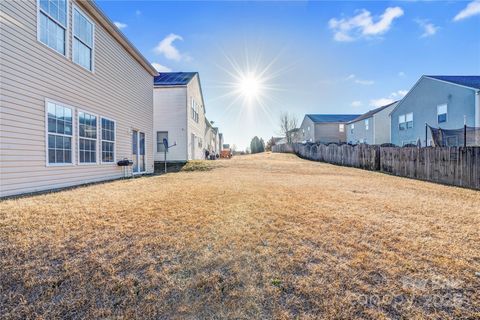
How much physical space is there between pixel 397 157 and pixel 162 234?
1308 centimetres

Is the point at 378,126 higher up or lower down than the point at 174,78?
lower down

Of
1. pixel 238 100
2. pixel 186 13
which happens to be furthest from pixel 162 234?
pixel 238 100

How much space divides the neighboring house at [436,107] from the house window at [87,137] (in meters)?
15.9

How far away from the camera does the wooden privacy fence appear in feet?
26.7

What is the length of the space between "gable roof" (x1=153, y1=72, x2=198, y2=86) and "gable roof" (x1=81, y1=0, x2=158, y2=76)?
3756 millimetres

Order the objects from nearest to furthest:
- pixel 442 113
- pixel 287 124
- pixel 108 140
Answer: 1. pixel 108 140
2. pixel 442 113
3. pixel 287 124

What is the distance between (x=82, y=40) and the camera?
280 inches

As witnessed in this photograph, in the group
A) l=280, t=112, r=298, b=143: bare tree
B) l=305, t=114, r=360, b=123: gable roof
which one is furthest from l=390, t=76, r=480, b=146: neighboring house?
l=280, t=112, r=298, b=143: bare tree

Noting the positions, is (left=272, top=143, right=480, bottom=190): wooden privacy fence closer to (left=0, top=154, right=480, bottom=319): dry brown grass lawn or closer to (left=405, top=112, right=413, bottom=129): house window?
(left=0, top=154, right=480, bottom=319): dry brown grass lawn

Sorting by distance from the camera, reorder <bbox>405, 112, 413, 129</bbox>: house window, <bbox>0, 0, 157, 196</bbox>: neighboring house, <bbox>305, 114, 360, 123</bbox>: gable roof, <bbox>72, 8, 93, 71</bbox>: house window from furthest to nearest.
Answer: <bbox>305, 114, 360, 123</bbox>: gable roof, <bbox>405, 112, 413, 129</bbox>: house window, <bbox>72, 8, 93, 71</bbox>: house window, <bbox>0, 0, 157, 196</bbox>: neighboring house

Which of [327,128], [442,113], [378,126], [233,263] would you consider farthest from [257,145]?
[233,263]

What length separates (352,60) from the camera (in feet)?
44.8

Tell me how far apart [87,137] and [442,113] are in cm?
2235

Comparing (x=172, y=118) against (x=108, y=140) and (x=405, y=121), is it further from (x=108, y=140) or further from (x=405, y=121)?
(x=405, y=121)
